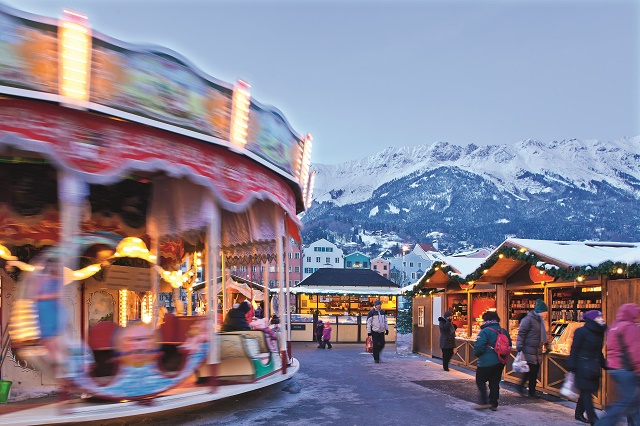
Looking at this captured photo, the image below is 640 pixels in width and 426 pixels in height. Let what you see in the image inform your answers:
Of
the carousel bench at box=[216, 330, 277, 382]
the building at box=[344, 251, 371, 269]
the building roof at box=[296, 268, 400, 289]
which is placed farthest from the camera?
the building at box=[344, 251, 371, 269]

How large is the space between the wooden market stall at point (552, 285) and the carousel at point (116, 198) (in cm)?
477

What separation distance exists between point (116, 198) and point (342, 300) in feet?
98.1

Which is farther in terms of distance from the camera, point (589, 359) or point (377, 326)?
point (377, 326)

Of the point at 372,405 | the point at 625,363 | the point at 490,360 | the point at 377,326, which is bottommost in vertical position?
the point at 372,405

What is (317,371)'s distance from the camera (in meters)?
13.9

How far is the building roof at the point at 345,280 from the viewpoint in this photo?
31.3 meters

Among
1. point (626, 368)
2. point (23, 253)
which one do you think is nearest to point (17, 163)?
point (23, 253)

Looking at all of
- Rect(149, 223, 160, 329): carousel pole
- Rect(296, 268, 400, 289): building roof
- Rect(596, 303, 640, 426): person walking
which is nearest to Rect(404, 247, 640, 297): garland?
Rect(596, 303, 640, 426): person walking

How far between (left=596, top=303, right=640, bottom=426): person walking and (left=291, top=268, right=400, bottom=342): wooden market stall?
58.2 feet

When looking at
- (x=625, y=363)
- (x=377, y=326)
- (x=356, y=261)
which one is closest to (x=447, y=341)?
(x=377, y=326)

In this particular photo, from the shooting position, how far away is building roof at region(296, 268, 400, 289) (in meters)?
31.3

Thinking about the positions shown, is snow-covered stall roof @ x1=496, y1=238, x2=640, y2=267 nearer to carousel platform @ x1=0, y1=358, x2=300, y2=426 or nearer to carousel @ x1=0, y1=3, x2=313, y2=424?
carousel @ x1=0, y1=3, x2=313, y2=424

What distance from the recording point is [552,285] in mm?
11617

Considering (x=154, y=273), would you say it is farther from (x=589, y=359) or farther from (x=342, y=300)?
(x=342, y=300)
